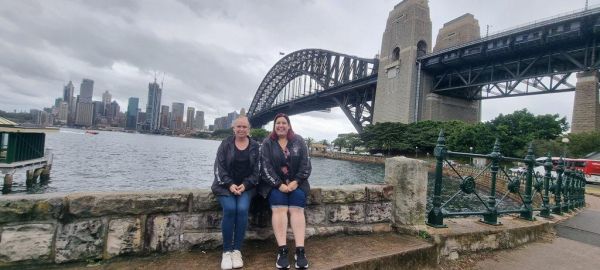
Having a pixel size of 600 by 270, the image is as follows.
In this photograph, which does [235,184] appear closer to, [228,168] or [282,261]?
[228,168]

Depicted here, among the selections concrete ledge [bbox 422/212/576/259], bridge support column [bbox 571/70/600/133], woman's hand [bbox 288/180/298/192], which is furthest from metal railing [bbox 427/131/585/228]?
bridge support column [bbox 571/70/600/133]

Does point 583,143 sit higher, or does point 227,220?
point 583,143

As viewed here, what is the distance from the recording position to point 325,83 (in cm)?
6375

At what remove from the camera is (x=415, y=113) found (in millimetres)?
45344

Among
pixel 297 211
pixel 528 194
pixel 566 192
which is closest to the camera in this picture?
pixel 297 211

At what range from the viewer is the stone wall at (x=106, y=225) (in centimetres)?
222

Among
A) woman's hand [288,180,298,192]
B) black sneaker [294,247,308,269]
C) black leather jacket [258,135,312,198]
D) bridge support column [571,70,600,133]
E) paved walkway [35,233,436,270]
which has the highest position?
bridge support column [571,70,600,133]

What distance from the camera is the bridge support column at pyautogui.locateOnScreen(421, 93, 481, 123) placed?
45281mm

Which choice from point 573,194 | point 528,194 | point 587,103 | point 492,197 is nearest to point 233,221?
point 492,197

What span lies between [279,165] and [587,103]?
36018mm

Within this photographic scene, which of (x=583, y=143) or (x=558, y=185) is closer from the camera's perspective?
(x=558, y=185)

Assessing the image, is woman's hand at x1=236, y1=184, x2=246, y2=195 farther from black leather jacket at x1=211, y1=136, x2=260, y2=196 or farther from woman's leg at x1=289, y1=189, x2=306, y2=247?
woman's leg at x1=289, y1=189, x2=306, y2=247

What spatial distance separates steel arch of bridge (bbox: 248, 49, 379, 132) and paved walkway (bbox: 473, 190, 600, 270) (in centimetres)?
4873

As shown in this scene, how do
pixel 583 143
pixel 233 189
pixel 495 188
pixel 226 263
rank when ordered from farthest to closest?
pixel 583 143, pixel 495 188, pixel 233 189, pixel 226 263
